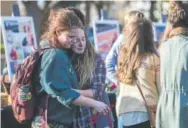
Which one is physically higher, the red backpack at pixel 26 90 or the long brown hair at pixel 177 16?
the long brown hair at pixel 177 16

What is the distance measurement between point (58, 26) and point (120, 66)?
1203 mm

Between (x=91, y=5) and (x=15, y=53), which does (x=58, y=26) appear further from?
(x=91, y=5)

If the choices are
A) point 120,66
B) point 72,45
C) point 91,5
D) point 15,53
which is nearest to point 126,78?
point 120,66

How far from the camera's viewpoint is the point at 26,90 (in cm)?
252

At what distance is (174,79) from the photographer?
112 inches

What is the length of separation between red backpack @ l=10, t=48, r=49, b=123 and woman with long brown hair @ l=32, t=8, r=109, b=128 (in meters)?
0.04

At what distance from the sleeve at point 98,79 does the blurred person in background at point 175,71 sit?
1.58ft

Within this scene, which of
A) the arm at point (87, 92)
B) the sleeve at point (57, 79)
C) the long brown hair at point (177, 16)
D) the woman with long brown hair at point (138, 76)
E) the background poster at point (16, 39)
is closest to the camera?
the sleeve at point (57, 79)

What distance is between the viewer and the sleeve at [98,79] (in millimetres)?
2633

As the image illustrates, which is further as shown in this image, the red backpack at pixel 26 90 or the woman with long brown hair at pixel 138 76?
the woman with long brown hair at pixel 138 76

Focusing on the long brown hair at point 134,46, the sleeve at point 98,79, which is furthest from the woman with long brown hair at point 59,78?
the long brown hair at point 134,46

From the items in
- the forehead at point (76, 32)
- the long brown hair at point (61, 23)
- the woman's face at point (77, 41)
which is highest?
the long brown hair at point (61, 23)

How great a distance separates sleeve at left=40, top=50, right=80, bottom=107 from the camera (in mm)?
2418

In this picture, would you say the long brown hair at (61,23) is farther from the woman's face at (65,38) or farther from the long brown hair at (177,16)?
the long brown hair at (177,16)
